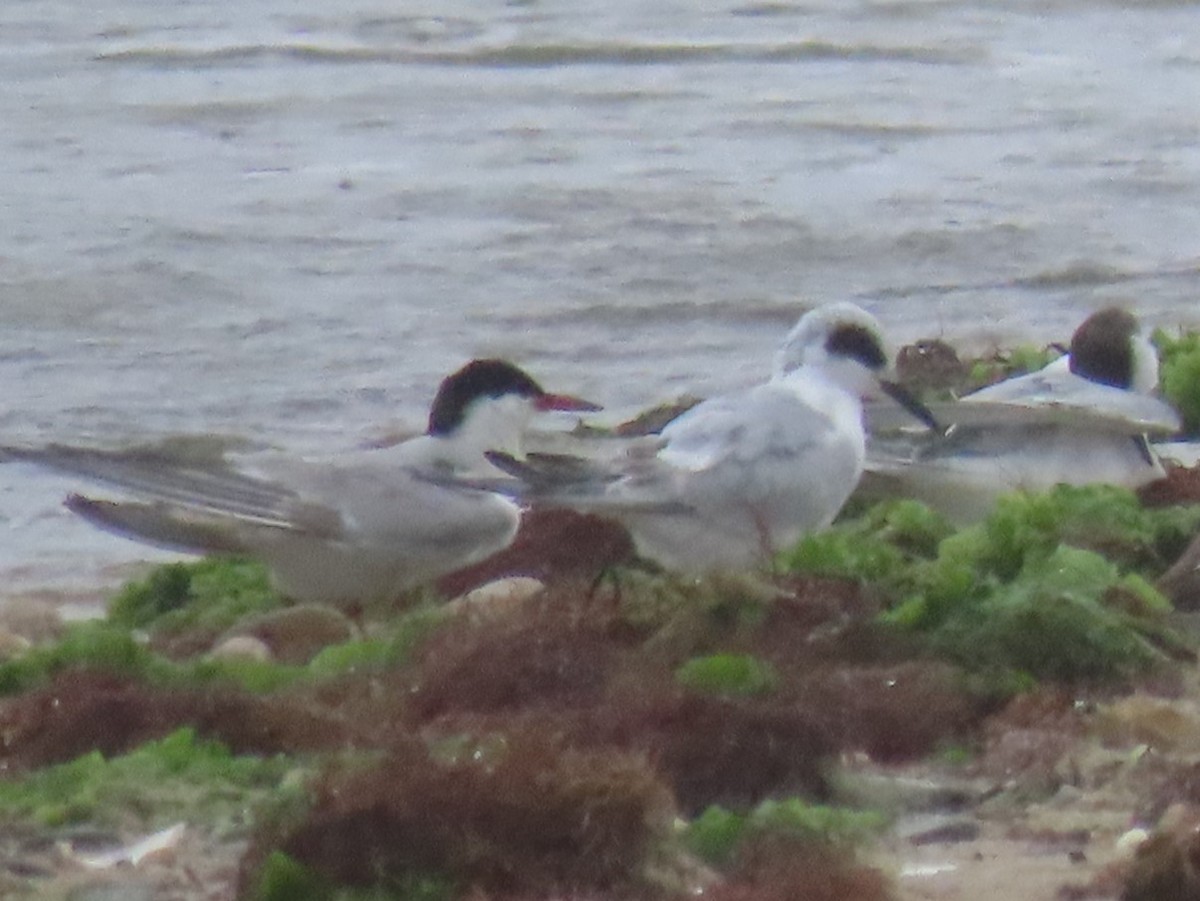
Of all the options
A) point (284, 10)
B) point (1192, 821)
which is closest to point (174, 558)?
point (1192, 821)

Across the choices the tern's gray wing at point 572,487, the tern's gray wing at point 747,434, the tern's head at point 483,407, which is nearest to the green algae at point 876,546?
the tern's gray wing at point 747,434

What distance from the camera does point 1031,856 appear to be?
4.60m

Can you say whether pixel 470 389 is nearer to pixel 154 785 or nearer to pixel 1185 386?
pixel 1185 386

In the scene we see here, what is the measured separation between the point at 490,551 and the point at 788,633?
62.6 inches

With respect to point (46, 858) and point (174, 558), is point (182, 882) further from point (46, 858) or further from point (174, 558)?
point (174, 558)

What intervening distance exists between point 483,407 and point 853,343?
41.0 inches

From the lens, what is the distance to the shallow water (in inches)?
469

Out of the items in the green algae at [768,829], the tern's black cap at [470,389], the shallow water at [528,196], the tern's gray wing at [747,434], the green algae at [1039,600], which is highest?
the green algae at [768,829]

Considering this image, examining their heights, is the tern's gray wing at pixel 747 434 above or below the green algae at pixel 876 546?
above

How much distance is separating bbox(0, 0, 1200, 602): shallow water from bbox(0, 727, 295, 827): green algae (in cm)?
352

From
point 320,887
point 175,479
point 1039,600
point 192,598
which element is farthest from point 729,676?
point 192,598

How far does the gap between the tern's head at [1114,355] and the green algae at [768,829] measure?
426cm

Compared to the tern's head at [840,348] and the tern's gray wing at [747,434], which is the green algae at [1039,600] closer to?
the tern's gray wing at [747,434]

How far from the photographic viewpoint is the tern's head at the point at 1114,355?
880cm
